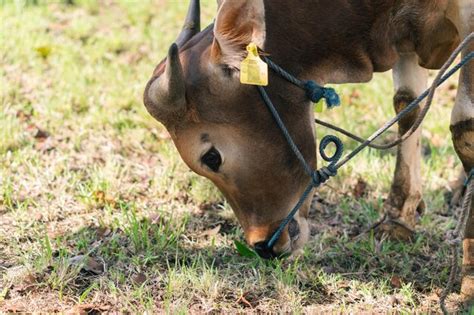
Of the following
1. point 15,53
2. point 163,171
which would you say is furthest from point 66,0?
point 163,171

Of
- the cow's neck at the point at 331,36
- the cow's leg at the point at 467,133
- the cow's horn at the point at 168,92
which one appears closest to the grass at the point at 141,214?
the cow's leg at the point at 467,133

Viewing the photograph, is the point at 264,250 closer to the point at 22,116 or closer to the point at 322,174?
the point at 322,174

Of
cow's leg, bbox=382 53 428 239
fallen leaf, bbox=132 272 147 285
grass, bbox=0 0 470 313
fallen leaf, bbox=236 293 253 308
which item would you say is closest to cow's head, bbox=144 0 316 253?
fallen leaf, bbox=236 293 253 308

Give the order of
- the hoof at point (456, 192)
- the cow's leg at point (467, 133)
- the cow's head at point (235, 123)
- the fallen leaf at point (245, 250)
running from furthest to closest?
the hoof at point (456, 192) < the fallen leaf at point (245, 250) < the cow's leg at point (467, 133) < the cow's head at point (235, 123)

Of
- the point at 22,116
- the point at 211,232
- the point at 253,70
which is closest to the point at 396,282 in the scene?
the point at 211,232

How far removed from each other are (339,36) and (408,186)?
1.17m

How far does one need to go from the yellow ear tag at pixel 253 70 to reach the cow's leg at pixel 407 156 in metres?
1.49

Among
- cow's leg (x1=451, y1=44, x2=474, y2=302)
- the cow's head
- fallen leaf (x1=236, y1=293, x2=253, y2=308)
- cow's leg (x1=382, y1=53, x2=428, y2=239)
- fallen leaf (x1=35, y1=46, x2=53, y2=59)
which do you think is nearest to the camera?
the cow's head

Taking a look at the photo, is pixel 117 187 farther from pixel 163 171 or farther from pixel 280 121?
pixel 280 121

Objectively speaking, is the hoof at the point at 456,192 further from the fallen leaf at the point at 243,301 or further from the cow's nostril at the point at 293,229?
the fallen leaf at the point at 243,301

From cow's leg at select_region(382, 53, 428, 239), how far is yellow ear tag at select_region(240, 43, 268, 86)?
1488 millimetres

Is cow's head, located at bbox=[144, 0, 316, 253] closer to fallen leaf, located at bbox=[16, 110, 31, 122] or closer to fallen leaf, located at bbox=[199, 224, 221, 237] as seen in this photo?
fallen leaf, located at bbox=[199, 224, 221, 237]

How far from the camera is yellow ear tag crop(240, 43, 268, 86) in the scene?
334cm

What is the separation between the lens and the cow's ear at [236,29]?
333 centimetres
